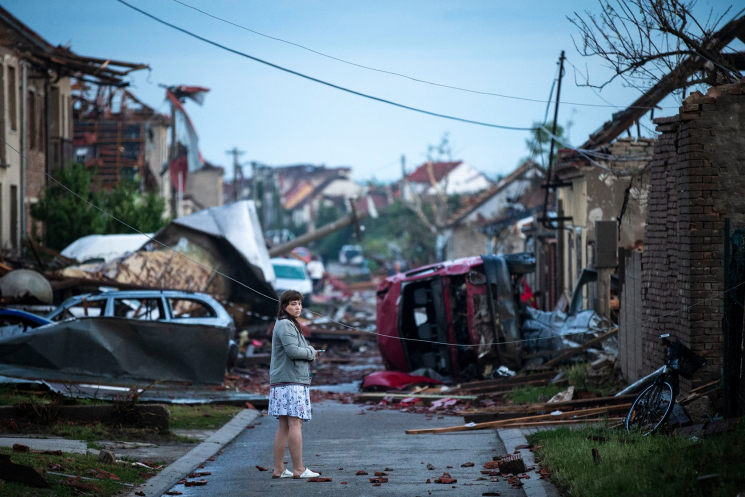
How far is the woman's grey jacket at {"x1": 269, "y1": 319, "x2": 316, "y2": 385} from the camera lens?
7.49 meters

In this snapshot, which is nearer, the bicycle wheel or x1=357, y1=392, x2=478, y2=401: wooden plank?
the bicycle wheel

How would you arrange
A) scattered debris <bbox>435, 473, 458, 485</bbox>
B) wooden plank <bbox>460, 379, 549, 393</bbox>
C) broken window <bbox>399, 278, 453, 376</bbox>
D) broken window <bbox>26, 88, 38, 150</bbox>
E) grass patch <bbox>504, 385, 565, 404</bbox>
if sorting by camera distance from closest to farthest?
1. scattered debris <bbox>435, 473, 458, 485</bbox>
2. grass patch <bbox>504, 385, 565, 404</bbox>
3. wooden plank <bbox>460, 379, 549, 393</bbox>
4. broken window <bbox>399, 278, 453, 376</bbox>
5. broken window <bbox>26, 88, 38, 150</bbox>

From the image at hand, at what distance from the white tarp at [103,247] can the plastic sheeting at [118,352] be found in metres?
10.8

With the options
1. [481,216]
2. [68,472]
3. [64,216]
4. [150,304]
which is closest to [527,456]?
[68,472]

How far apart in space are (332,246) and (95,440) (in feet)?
245

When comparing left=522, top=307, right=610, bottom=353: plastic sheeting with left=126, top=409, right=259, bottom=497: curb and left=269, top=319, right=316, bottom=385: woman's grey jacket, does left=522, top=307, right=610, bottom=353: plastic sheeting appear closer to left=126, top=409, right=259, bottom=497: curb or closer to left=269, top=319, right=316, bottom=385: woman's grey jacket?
left=126, top=409, right=259, bottom=497: curb

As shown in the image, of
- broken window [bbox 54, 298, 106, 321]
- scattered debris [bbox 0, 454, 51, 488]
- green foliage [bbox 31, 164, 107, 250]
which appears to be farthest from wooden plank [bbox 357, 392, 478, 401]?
green foliage [bbox 31, 164, 107, 250]

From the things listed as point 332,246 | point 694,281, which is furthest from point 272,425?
point 332,246

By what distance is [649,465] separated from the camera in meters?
6.33

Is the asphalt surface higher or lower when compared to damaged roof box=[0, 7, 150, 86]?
lower

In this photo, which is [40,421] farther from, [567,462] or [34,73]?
[34,73]

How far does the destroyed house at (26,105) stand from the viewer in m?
25.0

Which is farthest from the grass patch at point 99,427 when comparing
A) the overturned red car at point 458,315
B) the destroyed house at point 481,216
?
the destroyed house at point 481,216

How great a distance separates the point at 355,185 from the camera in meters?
102
